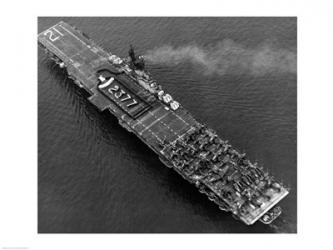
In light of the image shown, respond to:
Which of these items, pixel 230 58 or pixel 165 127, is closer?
pixel 165 127

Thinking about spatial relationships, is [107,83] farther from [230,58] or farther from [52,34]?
[230,58]

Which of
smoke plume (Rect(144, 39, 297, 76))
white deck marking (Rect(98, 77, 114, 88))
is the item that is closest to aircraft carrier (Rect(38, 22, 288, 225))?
white deck marking (Rect(98, 77, 114, 88))

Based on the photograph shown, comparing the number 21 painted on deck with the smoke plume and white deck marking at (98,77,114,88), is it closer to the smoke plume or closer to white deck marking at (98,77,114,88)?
white deck marking at (98,77,114,88)

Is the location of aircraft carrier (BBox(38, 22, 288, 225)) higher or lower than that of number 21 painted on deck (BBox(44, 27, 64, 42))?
lower

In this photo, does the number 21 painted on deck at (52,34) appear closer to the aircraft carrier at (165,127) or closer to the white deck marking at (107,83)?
→ the aircraft carrier at (165,127)

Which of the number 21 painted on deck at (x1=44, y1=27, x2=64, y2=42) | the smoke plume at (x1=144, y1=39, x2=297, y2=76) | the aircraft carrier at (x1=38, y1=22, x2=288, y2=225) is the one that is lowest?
the aircraft carrier at (x1=38, y1=22, x2=288, y2=225)

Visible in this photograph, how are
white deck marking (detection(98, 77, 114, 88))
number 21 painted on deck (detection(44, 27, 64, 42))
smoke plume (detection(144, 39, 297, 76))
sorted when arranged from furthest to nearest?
number 21 painted on deck (detection(44, 27, 64, 42)) < smoke plume (detection(144, 39, 297, 76)) < white deck marking (detection(98, 77, 114, 88))

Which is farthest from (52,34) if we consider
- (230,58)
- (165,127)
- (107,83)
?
(230,58)

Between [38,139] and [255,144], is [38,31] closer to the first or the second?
[38,139]
